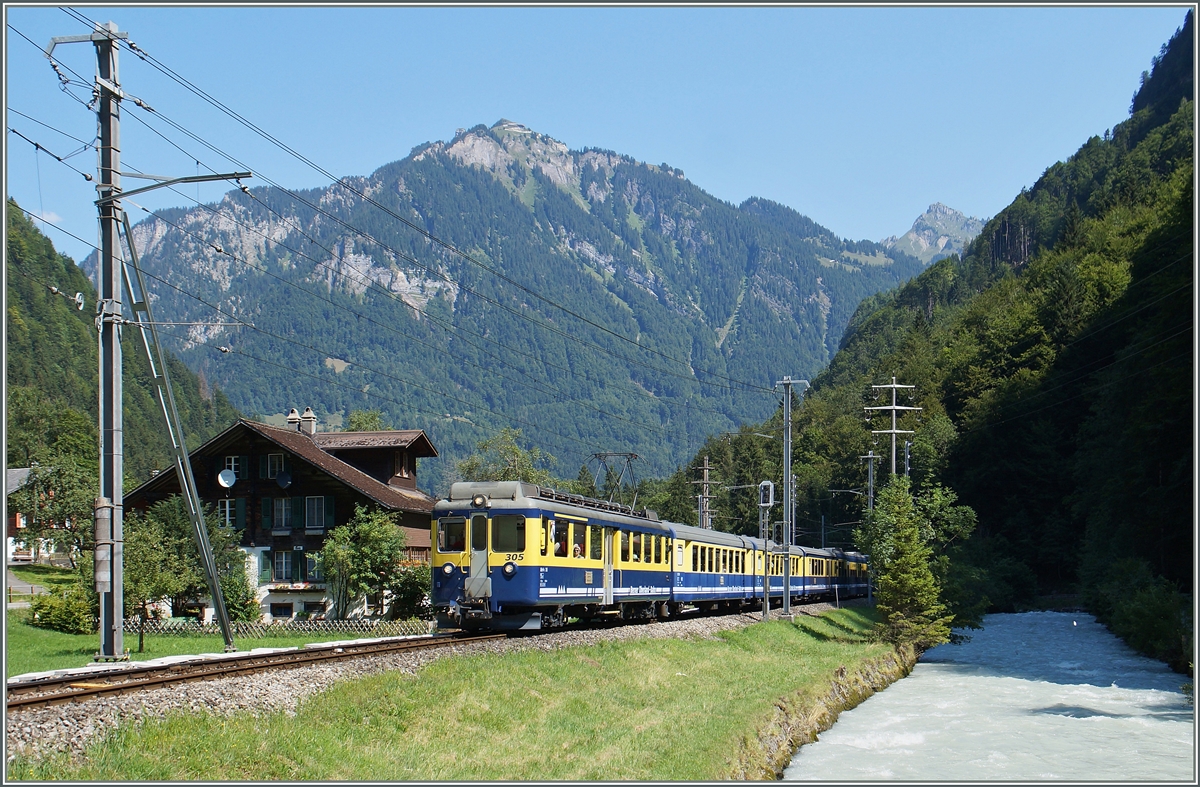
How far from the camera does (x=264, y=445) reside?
152 ft

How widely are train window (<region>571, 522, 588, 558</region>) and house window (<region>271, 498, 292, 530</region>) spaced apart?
2324 cm

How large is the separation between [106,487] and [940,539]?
4502cm

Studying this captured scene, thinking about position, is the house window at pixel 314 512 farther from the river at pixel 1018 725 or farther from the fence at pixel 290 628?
the river at pixel 1018 725

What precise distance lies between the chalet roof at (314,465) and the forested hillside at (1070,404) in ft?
83.2

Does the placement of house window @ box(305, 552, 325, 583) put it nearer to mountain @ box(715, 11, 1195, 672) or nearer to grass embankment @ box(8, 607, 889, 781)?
grass embankment @ box(8, 607, 889, 781)

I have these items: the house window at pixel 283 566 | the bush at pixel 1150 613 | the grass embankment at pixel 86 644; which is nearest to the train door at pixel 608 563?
the grass embankment at pixel 86 644

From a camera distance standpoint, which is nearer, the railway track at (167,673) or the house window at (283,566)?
the railway track at (167,673)

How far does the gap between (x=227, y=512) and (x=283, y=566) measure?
143 inches

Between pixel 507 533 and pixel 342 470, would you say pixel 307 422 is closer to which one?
pixel 342 470

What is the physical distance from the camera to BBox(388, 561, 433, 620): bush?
36.0m

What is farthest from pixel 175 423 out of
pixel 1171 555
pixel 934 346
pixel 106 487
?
pixel 934 346

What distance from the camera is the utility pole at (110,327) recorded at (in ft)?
→ 59.3

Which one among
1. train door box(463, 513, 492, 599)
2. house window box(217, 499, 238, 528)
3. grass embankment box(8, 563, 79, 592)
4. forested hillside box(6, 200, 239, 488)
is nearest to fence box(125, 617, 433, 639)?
train door box(463, 513, 492, 599)

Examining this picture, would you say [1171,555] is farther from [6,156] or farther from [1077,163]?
[1077,163]
